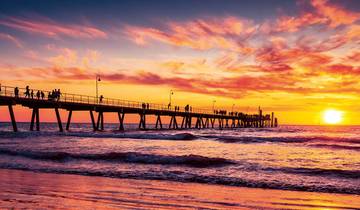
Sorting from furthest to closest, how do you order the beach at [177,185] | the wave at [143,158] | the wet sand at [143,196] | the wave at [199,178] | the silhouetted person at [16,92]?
the silhouetted person at [16,92], the wave at [143,158], the wave at [199,178], the beach at [177,185], the wet sand at [143,196]

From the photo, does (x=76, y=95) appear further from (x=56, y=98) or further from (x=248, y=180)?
(x=248, y=180)

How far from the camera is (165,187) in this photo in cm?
881

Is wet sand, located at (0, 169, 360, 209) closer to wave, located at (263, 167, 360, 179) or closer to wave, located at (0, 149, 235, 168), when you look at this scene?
wave, located at (263, 167, 360, 179)

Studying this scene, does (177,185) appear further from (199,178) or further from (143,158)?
(143,158)

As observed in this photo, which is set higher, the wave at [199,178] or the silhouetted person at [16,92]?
the silhouetted person at [16,92]

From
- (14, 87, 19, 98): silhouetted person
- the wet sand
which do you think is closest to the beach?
the wet sand

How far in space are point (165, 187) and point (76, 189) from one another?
192 cm

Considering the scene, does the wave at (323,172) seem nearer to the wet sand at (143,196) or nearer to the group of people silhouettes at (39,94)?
the wet sand at (143,196)

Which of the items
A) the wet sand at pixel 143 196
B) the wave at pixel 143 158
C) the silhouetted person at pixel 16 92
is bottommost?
the wave at pixel 143 158

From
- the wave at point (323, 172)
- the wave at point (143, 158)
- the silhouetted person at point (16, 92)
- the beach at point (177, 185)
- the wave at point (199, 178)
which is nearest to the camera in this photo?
the beach at point (177, 185)

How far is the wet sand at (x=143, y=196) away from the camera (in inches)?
259

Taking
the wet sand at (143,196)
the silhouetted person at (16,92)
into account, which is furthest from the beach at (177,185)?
the silhouetted person at (16,92)

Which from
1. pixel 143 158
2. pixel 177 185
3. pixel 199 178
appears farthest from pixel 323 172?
pixel 143 158

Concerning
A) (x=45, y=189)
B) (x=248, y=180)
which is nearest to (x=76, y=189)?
(x=45, y=189)
